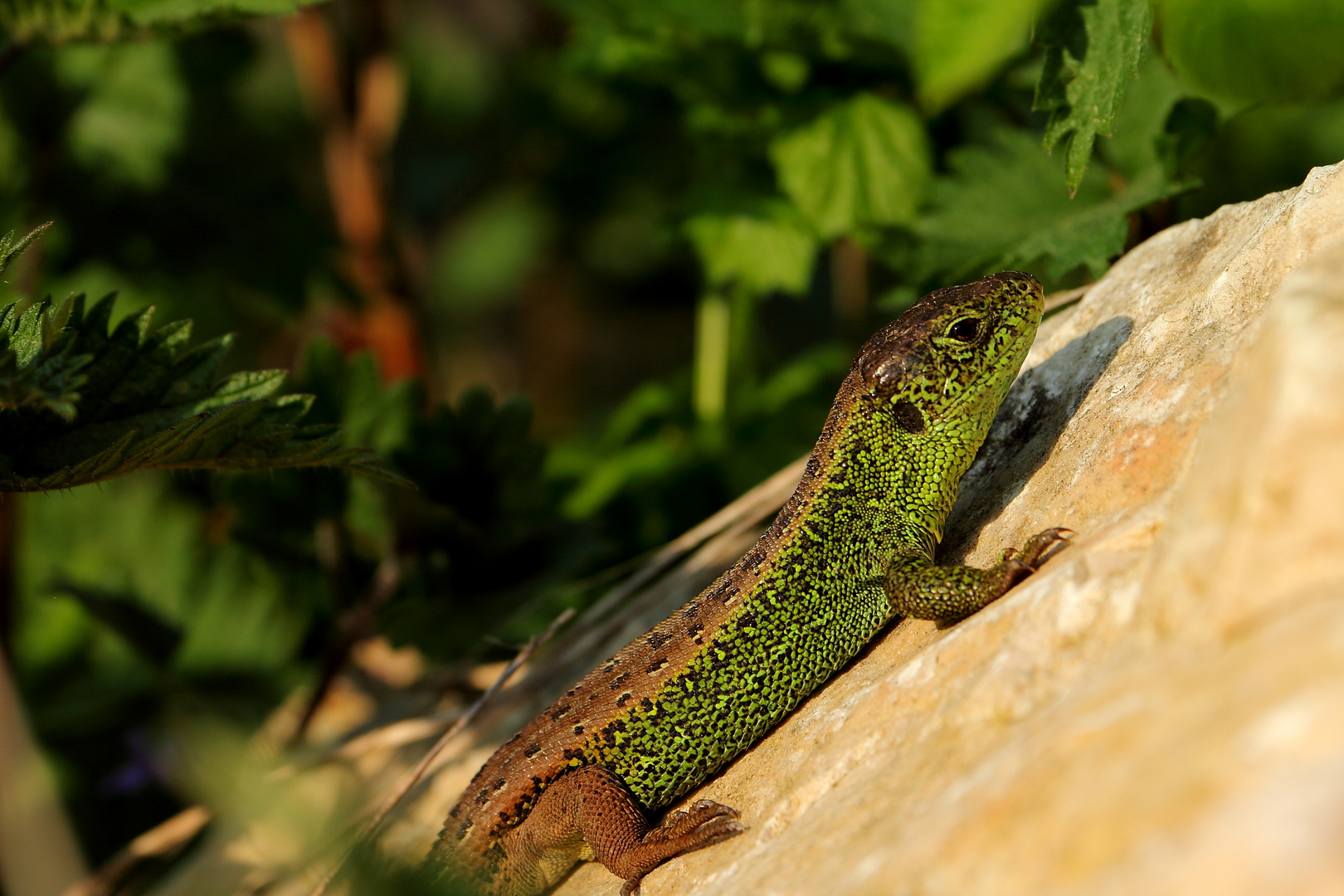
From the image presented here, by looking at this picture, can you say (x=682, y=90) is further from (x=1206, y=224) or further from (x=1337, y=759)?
(x=1337, y=759)

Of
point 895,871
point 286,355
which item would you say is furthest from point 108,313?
point 286,355

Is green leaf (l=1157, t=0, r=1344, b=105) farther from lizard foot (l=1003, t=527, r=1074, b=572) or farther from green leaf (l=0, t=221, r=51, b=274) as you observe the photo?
green leaf (l=0, t=221, r=51, b=274)

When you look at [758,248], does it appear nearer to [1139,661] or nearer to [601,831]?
[601,831]

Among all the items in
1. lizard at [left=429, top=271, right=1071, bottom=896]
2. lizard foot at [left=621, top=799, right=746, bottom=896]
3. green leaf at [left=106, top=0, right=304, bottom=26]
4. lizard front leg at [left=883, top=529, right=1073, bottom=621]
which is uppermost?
green leaf at [left=106, top=0, right=304, bottom=26]

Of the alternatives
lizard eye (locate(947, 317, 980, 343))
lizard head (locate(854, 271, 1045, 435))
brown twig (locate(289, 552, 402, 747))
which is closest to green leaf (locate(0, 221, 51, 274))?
brown twig (locate(289, 552, 402, 747))

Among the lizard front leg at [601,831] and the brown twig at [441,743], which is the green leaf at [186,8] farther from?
the lizard front leg at [601,831]

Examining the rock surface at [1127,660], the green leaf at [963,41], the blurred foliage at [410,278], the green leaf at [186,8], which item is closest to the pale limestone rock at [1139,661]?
the rock surface at [1127,660]
